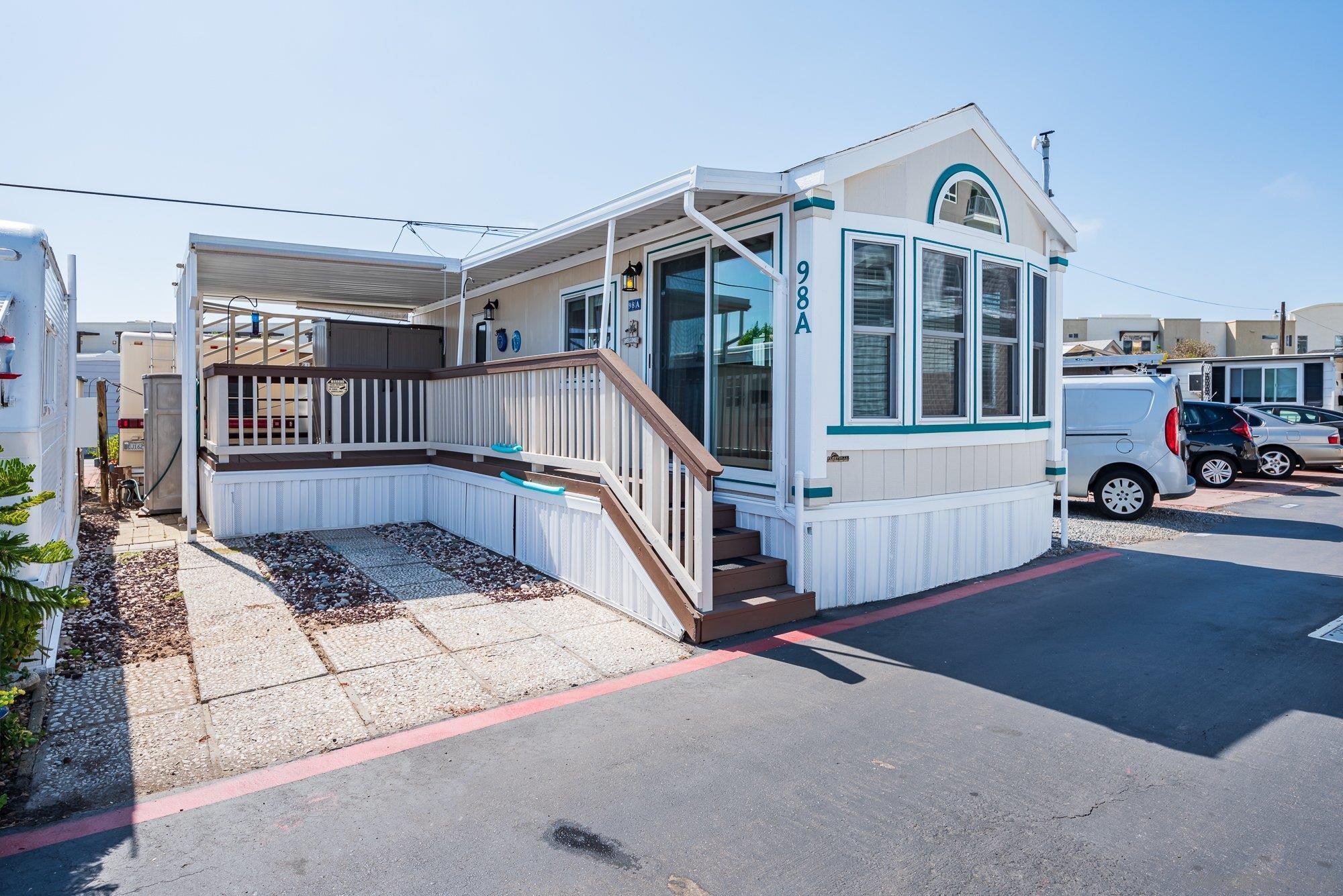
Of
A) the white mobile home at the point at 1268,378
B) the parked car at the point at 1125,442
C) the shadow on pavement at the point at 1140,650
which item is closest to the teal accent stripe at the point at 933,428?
the shadow on pavement at the point at 1140,650

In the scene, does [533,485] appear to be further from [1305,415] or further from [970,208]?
[1305,415]

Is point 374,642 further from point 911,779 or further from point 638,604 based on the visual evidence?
point 911,779

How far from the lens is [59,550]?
295 centimetres

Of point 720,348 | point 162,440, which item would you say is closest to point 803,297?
point 720,348

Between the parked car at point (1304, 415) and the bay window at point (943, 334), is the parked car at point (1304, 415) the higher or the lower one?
the lower one

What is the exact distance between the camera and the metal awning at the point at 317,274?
7.91 m

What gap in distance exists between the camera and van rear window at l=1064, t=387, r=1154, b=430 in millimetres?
10180

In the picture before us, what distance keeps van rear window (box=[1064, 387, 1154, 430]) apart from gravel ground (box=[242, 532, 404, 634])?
Answer: 8.25 metres

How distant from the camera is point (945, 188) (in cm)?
655

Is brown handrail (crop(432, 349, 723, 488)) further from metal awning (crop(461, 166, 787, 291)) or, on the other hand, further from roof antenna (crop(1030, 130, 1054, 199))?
roof antenna (crop(1030, 130, 1054, 199))

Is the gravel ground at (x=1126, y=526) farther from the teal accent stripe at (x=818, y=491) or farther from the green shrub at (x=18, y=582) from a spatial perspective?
the green shrub at (x=18, y=582)

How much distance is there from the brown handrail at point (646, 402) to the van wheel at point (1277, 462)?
48.3 ft

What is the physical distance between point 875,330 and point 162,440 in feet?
25.2

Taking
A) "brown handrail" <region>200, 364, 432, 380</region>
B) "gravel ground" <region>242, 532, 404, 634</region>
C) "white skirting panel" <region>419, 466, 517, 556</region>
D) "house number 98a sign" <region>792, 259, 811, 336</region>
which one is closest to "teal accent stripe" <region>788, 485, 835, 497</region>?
"house number 98a sign" <region>792, 259, 811, 336</region>
